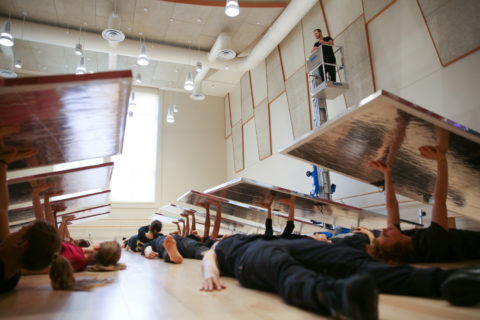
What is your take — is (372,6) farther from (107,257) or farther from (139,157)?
(139,157)

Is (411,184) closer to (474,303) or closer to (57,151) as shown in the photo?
(474,303)

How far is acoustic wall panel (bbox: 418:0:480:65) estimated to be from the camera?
3.95m

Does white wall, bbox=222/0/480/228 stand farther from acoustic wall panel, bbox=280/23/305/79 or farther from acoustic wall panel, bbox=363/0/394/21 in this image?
acoustic wall panel, bbox=280/23/305/79

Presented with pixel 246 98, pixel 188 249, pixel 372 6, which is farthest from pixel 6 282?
pixel 246 98

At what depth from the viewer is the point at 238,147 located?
10703 mm

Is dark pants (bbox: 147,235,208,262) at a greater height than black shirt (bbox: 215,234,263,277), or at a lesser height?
lesser

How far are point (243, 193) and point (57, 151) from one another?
1.92 meters

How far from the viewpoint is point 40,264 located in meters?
1.68

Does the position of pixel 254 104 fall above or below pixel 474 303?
above

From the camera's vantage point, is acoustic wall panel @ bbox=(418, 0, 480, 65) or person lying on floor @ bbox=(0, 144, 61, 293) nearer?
person lying on floor @ bbox=(0, 144, 61, 293)

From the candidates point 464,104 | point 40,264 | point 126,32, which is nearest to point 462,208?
point 464,104

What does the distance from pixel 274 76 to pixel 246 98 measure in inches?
71.1

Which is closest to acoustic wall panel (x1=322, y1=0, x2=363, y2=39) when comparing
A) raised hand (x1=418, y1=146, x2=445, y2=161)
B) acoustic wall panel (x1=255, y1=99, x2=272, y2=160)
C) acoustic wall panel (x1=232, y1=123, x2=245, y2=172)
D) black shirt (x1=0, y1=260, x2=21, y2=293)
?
acoustic wall panel (x1=255, y1=99, x2=272, y2=160)

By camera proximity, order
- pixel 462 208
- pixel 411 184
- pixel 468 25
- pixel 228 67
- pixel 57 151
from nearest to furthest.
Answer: pixel 57 151 → pixel 411 184 → pixel 462 208 → pixel 468 25 → pixel 228 67
